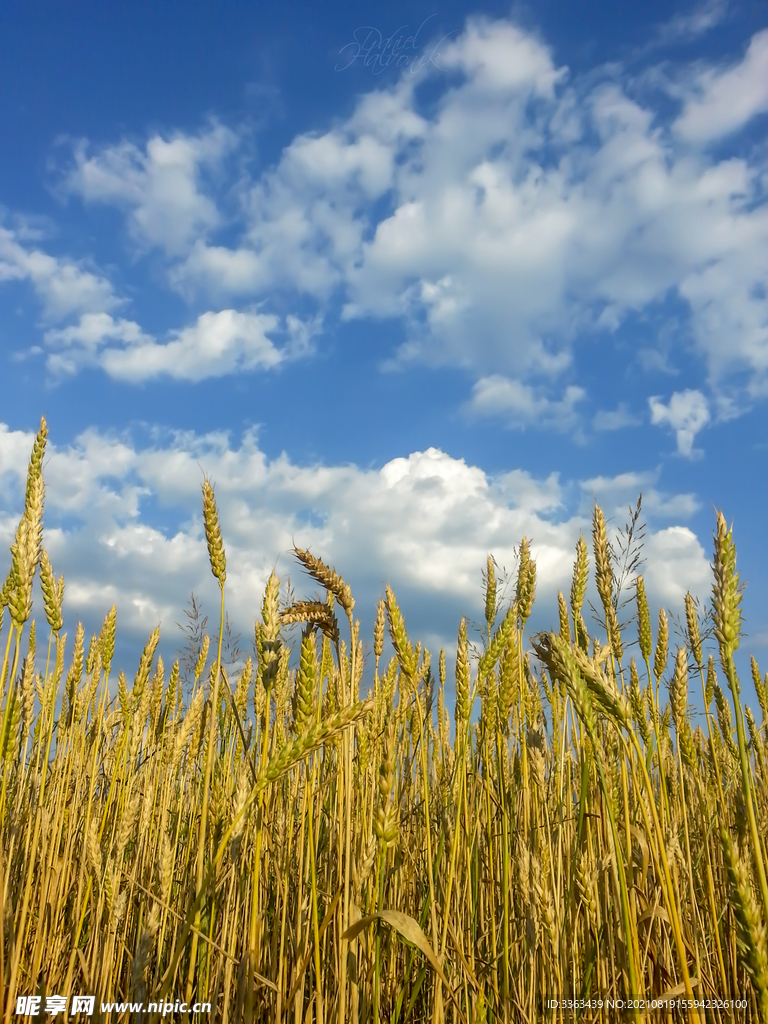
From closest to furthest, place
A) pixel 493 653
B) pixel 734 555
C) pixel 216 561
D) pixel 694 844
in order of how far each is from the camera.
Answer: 1. pixel 734 555
2. pixel 216 561
3. pixel 493 653
4. pixel 694 844

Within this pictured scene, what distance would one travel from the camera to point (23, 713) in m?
3.43

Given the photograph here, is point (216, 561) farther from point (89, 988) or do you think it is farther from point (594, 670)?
point (89, 988)

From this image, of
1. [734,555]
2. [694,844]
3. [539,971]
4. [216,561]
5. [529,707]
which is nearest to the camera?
[734,555]

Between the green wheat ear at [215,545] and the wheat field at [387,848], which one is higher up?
the green wheat ear at [215,545]

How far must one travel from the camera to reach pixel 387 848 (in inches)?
76.2

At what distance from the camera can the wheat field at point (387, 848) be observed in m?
1.64

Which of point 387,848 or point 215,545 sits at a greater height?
point 215,545

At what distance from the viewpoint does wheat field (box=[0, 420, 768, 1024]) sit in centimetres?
164

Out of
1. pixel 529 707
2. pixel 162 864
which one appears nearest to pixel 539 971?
pixel 529 707

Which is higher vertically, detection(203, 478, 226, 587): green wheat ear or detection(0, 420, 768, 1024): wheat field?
detection(203, 478, 226, 587): green wheat ear

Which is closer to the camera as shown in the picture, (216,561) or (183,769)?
(216,561)

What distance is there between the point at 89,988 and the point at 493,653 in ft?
5.90

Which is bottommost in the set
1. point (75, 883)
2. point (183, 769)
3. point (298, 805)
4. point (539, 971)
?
point (539, 971)

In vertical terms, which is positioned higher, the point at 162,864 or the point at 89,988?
the point at 162,864
